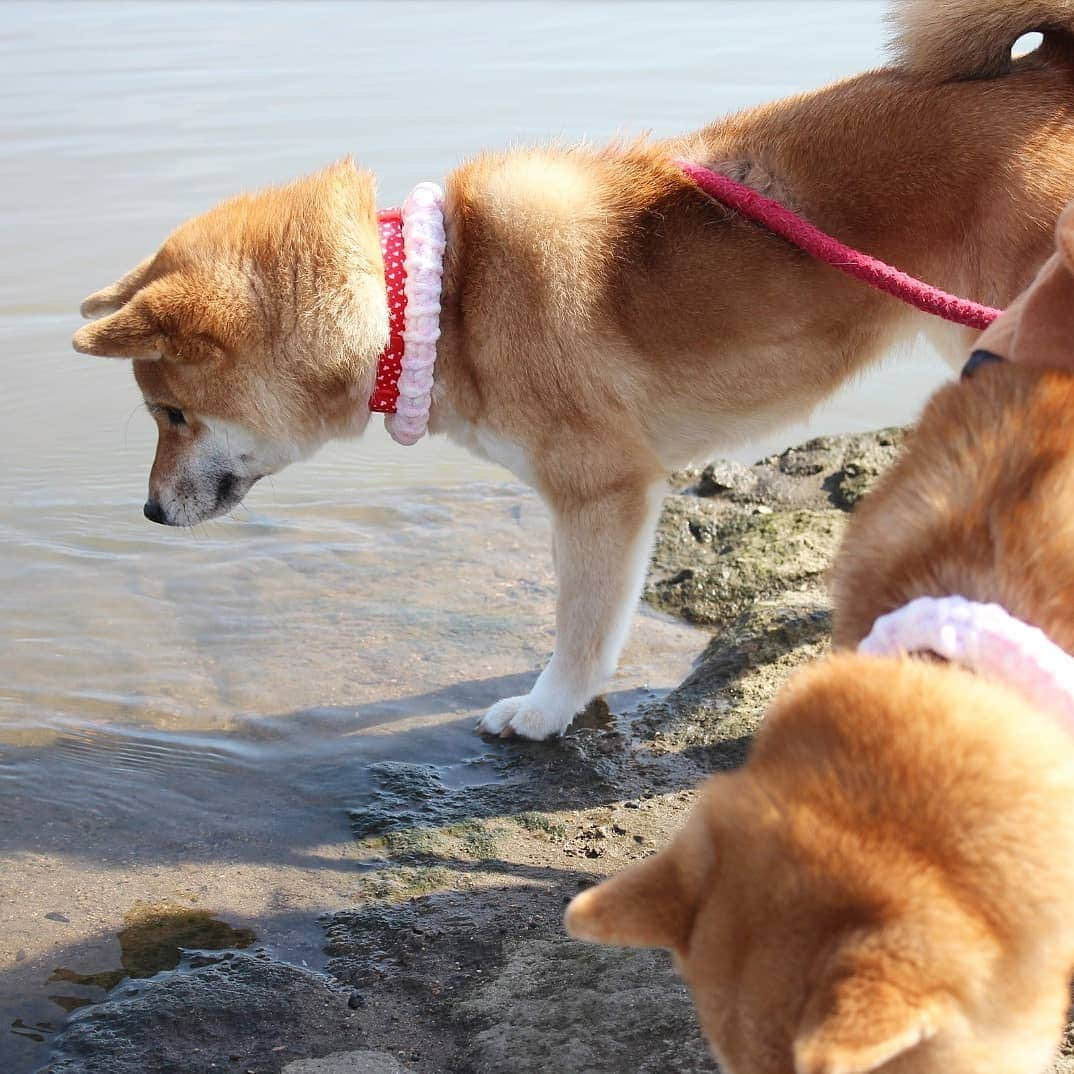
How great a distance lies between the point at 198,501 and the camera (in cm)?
451

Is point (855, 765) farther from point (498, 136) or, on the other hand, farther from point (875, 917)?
point (498, 136)

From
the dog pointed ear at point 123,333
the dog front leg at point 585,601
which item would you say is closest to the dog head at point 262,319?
the dog pointed ear at point 123,333

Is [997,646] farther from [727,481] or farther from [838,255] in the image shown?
[727,481]

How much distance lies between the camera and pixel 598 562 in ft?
13.8

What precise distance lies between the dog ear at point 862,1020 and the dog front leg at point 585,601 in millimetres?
2564

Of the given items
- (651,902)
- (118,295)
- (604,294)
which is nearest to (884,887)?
(651,902)

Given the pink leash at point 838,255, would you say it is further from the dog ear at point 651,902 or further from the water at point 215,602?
the dog ear at point 651,902

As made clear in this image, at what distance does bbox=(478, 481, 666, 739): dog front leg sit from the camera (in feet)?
13.8

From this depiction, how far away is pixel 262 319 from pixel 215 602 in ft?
4.39

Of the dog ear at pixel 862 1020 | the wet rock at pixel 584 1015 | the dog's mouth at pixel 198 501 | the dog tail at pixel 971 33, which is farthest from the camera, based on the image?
the dog's mouth at pixel 198 501

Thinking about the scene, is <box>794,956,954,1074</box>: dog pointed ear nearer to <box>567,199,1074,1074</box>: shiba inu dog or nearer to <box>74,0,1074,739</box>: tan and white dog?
<box>567,199,1074,1074</box>: shiba inu dog

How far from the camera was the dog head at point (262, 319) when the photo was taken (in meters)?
4.01

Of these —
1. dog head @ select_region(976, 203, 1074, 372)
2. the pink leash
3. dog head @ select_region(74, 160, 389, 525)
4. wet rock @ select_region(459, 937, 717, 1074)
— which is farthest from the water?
dog head @ select_region(976, 203, 1074, 372)

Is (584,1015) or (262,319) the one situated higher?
(262,319)
